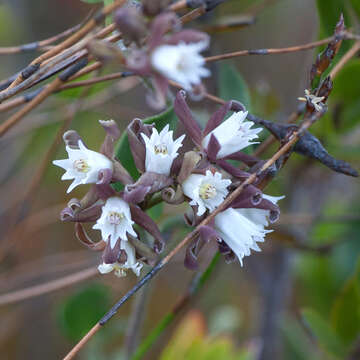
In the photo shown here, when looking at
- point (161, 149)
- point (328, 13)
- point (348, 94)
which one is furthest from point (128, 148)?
point (348, 94)

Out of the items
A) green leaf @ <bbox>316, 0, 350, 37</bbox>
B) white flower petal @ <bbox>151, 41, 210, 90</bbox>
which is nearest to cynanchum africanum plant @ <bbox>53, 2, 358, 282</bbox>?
white flower petal @ <bbox>151, 41, 210, 90</bbox>

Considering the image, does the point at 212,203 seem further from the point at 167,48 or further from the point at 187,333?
the point at 187,333

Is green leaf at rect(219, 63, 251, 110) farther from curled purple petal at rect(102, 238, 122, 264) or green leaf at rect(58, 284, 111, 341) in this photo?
green leaf at rect(58, 284, 111, 341)

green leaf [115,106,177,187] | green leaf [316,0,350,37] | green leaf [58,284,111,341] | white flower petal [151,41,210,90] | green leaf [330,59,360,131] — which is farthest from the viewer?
green leaf [58,284,111,341]

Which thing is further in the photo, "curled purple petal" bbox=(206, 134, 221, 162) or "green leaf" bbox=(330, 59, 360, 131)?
"green leaf" bbox=(330, 59, 360, 131)

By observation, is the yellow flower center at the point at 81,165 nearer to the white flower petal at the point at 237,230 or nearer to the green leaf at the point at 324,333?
the white flower petal at the point at 237,230

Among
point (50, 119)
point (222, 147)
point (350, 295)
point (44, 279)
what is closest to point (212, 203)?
point (222, 147)

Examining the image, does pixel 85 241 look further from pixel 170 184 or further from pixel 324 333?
pixel 324 333
